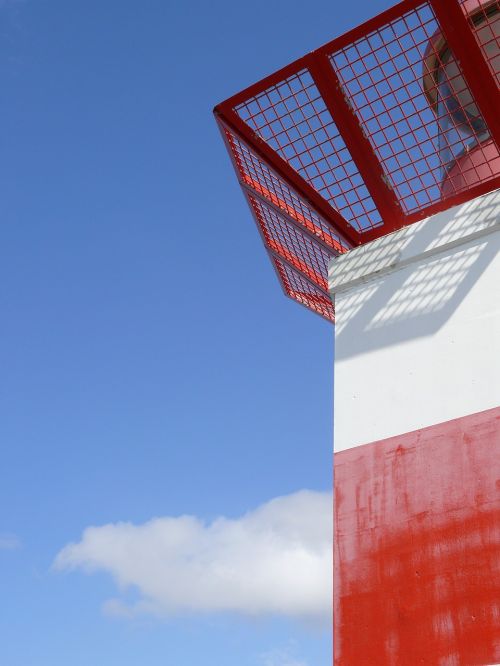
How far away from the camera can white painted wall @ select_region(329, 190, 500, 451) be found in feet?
21.9

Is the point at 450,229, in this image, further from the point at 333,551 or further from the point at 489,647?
the point at 489,647

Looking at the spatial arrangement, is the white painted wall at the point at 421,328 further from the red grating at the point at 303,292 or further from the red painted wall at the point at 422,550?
the red grating at the point at 303,292

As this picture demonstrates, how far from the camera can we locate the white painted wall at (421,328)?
6.67 meters

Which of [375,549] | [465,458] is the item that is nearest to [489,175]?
[465,458]

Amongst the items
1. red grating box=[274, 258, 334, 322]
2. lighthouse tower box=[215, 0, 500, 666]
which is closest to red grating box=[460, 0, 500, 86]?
lighthouse tower box=[215, 0, 500, 666]

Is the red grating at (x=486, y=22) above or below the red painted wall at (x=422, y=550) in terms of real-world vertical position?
above

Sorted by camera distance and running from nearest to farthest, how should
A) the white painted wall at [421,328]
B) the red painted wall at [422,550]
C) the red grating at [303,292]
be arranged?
the red painted wall at [422,550]
the white painted wall at [421,328]
the red grating at [303,292]

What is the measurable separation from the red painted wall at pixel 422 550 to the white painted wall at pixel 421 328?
23 centimetres

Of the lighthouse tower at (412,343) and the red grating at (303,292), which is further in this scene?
the red grating at (303,292)

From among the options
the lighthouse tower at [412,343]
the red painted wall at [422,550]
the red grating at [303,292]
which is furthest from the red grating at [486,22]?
the red painted wall at [422,550]

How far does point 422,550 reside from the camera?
6219 millimetres

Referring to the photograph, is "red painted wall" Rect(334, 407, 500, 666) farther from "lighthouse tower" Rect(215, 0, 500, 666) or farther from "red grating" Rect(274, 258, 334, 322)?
"red grating" Rect(274, 258, 334, 322)

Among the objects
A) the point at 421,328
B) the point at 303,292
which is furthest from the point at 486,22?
the point at 303,292

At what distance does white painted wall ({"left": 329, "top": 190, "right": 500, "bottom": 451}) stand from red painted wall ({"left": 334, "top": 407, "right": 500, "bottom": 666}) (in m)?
0.23
